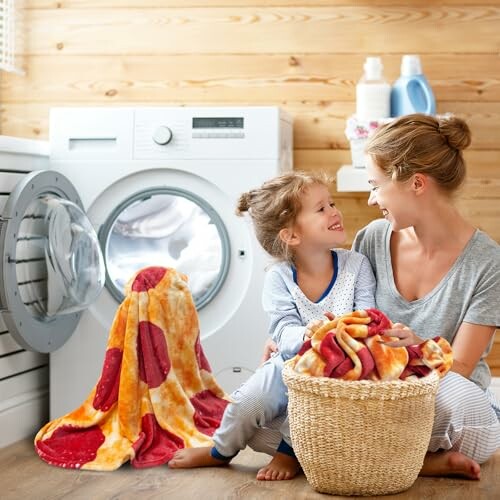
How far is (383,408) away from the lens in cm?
190

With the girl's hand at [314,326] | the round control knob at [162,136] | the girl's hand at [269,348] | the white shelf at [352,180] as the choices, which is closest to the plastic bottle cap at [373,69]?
the white shelf at [352,180]

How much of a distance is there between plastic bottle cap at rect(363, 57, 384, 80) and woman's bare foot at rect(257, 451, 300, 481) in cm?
136

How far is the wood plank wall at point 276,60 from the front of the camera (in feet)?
10.4

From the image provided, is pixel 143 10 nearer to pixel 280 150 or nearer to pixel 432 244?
pixel 280 150

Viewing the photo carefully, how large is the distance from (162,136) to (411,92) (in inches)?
31.7

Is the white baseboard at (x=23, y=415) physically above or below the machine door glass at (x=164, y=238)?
below

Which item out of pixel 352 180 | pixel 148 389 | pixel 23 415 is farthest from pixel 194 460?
pixel 352 180

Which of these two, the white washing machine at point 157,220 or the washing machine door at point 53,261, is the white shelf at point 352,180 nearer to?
the white washing machine at point 157,220

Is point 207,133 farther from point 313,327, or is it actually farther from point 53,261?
point 313,327

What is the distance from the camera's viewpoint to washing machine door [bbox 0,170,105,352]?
8.49 ft

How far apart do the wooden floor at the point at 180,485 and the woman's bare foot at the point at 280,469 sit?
2 cm

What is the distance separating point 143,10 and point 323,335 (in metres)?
1.76

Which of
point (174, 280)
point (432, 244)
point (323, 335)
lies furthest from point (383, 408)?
point (174, 280)

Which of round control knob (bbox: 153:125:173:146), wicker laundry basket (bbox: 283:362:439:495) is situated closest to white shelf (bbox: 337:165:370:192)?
round control knob (bbox: 153:125:173:146)
